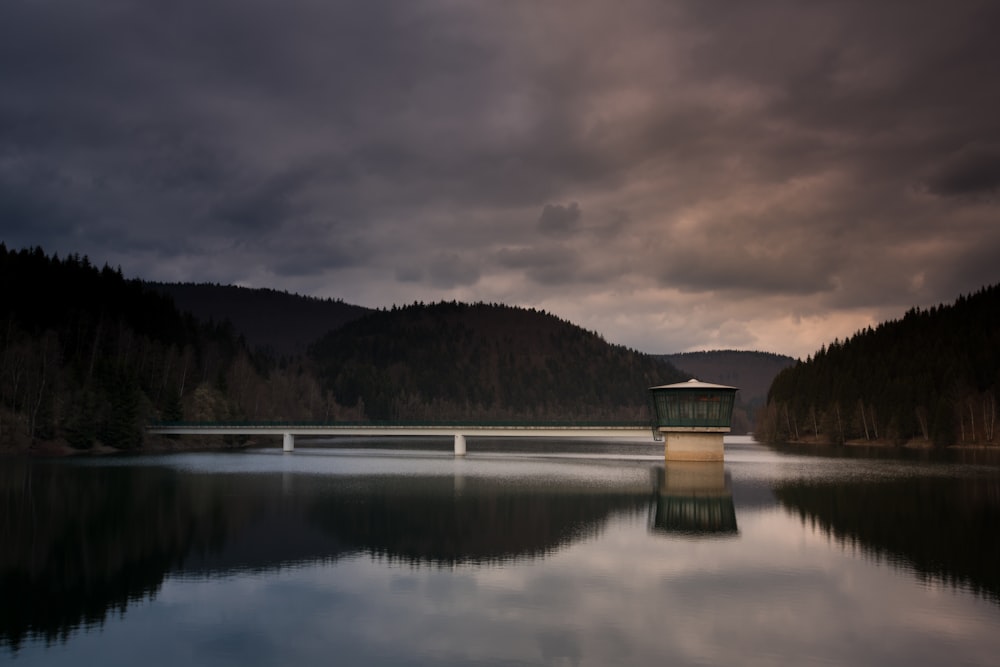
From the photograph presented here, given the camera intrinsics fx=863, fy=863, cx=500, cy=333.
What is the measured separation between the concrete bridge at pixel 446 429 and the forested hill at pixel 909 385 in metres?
56.3

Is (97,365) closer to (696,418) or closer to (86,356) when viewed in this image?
(86,356)

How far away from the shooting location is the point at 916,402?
154 m

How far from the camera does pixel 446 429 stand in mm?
126688

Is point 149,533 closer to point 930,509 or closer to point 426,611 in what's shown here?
point 426,611

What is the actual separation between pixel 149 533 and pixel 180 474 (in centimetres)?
3948

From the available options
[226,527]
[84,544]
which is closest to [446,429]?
[226,527]

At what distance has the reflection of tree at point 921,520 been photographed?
122ft

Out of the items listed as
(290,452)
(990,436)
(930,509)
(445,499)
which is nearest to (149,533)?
(445,499)

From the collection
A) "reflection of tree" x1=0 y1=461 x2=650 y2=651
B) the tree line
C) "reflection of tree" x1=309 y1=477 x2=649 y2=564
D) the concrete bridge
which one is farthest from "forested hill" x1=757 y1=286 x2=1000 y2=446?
the tree line

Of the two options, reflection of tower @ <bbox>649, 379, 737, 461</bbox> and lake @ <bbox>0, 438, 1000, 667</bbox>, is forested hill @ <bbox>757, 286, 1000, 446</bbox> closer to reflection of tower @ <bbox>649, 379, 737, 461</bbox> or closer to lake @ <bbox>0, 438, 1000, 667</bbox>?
reflection of tower @ <bbox>649, 379, 737, 461</bbox>

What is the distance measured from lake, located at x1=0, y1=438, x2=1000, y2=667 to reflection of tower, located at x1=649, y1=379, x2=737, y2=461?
35.7 metres

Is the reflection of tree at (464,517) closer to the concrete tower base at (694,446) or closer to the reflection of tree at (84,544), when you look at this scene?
the reflection of tree at (84,544)

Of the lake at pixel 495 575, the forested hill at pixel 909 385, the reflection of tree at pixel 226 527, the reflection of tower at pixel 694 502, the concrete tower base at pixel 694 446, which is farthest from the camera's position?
the forested hill at pixel 909 385

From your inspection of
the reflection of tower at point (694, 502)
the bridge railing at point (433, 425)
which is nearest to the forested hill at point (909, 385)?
the bridge railing at point (433, 425)
